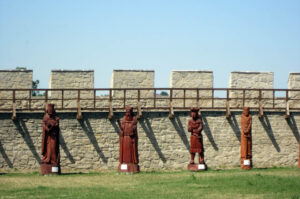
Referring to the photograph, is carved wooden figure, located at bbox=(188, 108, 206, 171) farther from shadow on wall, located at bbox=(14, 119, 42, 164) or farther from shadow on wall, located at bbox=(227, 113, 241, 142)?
shadow on wall, located at bbox=(14, 119, 42, 164)

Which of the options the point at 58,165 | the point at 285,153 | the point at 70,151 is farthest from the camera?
the point at 285,153

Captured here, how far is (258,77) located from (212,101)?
3117 mm

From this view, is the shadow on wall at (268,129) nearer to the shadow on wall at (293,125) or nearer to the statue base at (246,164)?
the shadow on wall at (293,125)

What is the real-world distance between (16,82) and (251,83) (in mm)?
9520

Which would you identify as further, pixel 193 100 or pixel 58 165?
pixel 193 100

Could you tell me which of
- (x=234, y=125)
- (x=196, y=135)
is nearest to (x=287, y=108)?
(x=234, y=125)

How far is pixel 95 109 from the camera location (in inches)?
1167

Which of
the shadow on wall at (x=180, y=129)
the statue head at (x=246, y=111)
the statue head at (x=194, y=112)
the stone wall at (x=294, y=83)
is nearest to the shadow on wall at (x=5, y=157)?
the shadow on wall at (x=180, y=129)

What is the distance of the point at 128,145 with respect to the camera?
26953mm

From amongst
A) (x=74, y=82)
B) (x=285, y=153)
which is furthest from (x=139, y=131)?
(x=285, y=153)

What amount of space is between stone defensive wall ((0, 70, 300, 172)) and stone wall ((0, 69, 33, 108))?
0.13 feet

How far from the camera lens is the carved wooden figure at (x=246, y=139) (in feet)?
96.2

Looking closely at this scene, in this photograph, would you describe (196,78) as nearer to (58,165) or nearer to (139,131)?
(139,131)

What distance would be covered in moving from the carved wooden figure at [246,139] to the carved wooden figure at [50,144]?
6.98 meters
